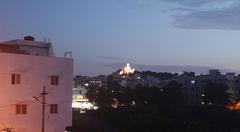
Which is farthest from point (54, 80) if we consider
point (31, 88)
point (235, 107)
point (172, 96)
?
point (235, 107)

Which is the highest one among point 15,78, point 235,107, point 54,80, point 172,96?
point 15,78

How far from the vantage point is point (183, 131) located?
2372 inches

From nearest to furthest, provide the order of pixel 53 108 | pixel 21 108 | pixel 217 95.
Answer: pixel 21 108 → pixel 53 108 → pixel 217 95

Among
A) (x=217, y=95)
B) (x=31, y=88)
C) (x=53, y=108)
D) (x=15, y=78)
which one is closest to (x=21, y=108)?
(x=31, y=88)

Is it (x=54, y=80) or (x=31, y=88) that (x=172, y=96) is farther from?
(x=31, y=88)

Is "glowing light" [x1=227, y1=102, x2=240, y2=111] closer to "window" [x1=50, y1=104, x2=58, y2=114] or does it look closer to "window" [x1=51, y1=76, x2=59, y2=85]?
"window" [x1=50, y1=104, x2=58, y2=114]

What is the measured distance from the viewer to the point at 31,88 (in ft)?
85.1

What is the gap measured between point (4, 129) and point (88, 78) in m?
162

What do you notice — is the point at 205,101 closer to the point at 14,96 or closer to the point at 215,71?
the point at 215,71

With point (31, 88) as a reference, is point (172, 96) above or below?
below

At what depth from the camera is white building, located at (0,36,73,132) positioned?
25.1 metres

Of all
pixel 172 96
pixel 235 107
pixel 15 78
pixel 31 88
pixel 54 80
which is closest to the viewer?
pixel 15 78

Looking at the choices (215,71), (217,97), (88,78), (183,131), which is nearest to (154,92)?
(217,97)

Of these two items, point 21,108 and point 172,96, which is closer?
point 21,108
